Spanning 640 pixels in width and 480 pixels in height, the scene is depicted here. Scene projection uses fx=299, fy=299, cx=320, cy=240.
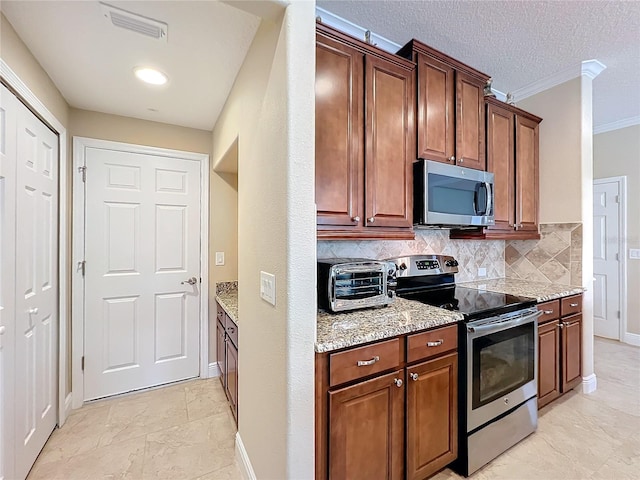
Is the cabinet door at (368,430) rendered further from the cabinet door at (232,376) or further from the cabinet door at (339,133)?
the cabinet door at (232,376)

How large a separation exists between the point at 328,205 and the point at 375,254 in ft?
2.57

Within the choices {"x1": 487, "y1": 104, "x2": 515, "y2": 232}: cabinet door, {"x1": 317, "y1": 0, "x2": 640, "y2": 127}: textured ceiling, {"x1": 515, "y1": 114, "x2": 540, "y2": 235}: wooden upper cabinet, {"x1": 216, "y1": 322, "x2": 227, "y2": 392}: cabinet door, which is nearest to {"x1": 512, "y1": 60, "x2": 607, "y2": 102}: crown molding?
{"x1": 317, "y1": 0, "x2": 640, "y2": 127}: textured ceiling

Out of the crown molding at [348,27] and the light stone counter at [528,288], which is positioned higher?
the crown molding at [348,27]

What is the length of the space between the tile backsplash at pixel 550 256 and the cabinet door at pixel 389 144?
1771 millimetres

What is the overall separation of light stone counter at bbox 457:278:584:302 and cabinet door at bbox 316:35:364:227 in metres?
1.51

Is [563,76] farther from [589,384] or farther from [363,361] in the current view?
[363,361]

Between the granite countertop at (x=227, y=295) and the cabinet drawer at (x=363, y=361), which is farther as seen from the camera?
the granite countertop at (x=227, y=295)

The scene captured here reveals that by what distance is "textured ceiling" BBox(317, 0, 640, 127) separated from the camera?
1865mm

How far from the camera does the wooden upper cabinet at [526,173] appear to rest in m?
2.71

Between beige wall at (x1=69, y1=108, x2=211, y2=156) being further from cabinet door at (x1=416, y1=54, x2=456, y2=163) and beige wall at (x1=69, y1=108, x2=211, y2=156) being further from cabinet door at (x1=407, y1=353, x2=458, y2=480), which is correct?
cabinet door at (x1=407, y1=353, x2=458, y2=480)

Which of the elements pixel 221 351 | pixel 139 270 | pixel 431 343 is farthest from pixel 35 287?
pixel 431 343

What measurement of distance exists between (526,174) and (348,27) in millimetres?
2060

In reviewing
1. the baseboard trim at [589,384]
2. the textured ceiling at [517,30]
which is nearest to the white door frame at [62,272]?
the textured ceiling at [517,30]

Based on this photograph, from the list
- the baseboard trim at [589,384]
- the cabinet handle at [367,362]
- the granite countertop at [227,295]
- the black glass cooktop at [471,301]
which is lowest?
the baseboard trim at [589,384]
